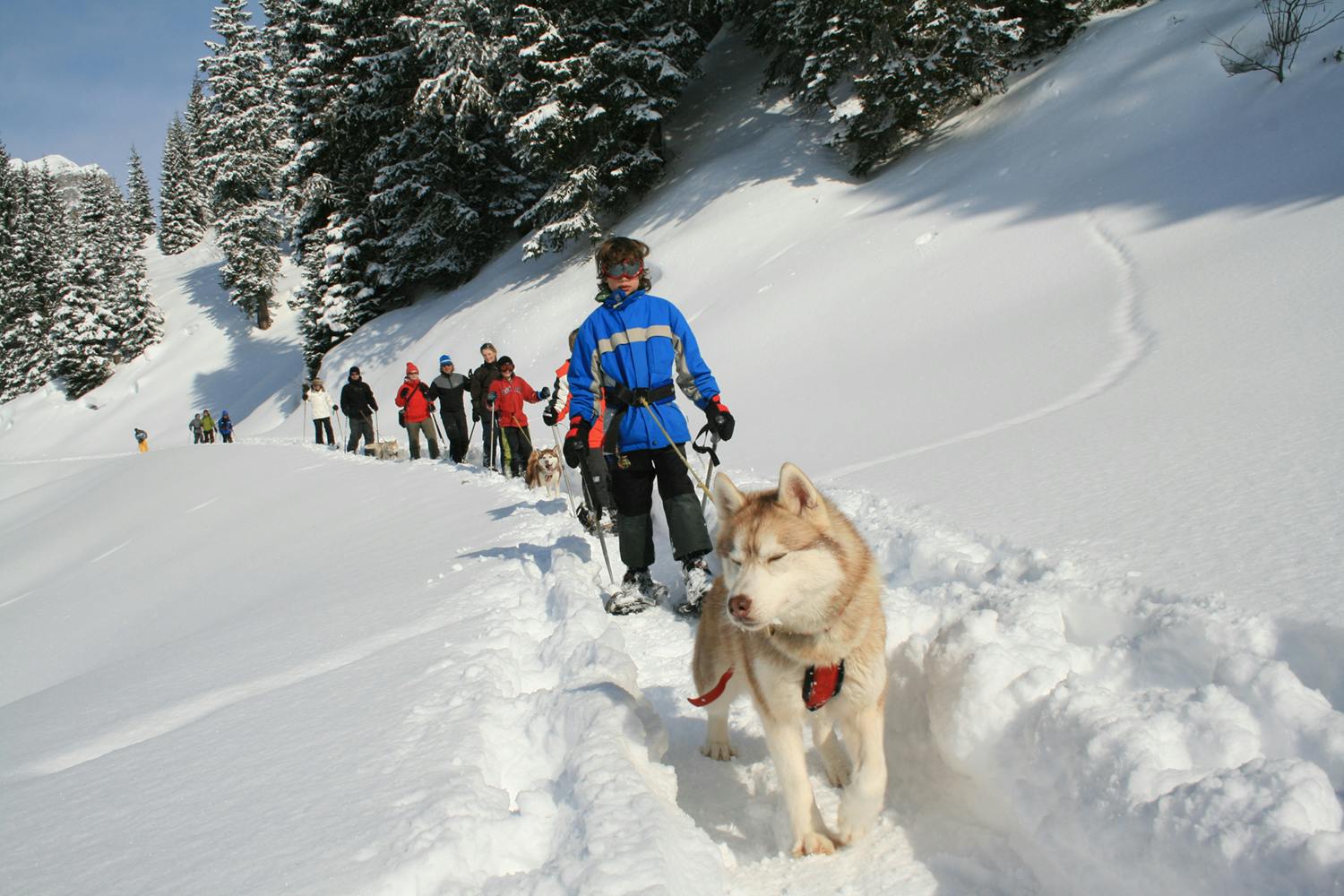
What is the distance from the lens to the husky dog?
2.39 m

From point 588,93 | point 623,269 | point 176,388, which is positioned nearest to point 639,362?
point 623,269

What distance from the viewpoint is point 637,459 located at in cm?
455

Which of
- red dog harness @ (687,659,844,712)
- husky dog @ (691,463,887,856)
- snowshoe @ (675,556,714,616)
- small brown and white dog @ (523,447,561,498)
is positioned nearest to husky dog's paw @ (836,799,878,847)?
husky dog @ (691,463,887,856)

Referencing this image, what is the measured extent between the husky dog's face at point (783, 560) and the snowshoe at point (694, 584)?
1.86 metres

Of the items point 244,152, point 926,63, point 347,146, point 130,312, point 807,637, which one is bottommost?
point 807,637

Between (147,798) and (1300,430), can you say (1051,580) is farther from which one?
(147,798)

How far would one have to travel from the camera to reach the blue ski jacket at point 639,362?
432cm

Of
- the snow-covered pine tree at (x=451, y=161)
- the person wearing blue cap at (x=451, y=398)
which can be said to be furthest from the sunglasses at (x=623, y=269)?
the snow-covered pine tree at (x=451, y=161)

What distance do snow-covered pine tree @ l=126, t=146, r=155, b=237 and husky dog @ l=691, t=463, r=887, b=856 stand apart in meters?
94.2

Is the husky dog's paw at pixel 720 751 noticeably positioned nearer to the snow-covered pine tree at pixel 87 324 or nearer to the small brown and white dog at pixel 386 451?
the small brown and white dog at pixel 386 451

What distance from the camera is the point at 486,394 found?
12156mm

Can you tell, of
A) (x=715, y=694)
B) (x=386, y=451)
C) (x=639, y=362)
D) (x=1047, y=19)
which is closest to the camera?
(x=715, y=694)

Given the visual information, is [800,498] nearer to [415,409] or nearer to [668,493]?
[668,493]

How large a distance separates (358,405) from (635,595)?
576 inches
